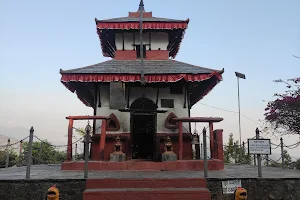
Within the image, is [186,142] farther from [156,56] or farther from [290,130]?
[290,130]

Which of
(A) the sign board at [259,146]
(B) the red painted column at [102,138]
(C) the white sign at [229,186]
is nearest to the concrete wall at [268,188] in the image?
(C) the white sign at [229,186]

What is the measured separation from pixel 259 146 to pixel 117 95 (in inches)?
217

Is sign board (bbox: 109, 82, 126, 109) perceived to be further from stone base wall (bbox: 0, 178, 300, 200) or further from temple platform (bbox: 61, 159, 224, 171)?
stone base wall (bbox: 0, 178, 300, 200)

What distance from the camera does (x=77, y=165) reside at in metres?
9.55

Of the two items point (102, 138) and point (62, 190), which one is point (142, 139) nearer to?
point (102, 138)

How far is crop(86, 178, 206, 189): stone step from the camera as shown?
23.2ft

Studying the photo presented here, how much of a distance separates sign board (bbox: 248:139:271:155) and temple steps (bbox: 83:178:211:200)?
1.81 metres

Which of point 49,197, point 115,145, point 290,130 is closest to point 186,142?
point 115,145

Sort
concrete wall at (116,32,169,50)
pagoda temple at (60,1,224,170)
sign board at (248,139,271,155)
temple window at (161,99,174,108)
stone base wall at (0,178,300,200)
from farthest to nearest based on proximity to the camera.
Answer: concrete wall at (116,32,169,50) → temple window at (161,99,174,108) → pagoda temple at (60,1,224,170) → sign board at (248,139,271,155) → stone base wall at (0,178,300,200)

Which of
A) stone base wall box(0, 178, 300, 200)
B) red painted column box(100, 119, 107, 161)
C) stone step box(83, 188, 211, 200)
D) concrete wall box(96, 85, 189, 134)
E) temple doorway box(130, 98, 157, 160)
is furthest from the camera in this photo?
temple doorway box(130, 98, 157, 160)

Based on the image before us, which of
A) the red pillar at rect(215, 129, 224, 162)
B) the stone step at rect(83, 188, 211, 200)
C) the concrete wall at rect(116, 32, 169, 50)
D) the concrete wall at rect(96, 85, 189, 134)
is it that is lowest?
the stone step at rect(83, 188, 211, 200)

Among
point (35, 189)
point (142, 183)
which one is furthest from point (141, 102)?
point (35, 189)

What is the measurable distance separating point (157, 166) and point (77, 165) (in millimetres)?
2797

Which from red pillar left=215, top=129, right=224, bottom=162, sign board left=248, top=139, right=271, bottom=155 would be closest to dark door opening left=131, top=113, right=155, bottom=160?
red pillar left=215, top=129, right=224, bottom=162
